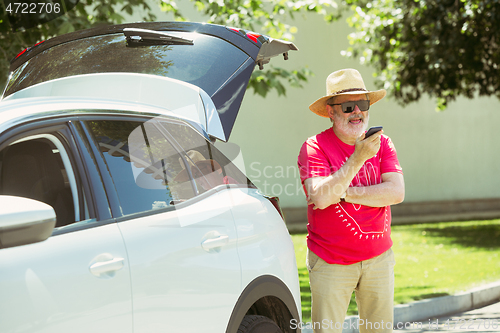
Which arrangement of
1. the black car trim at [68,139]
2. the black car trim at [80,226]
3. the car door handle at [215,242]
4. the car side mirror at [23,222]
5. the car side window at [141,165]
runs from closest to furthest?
the car side mirror at [23,222], the black car trim at [80,226], the black car trim at [68,139], the car side window at [141,165], the car door handle at [215,242]

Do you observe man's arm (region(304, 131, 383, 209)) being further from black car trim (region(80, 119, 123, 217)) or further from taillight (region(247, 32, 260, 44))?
black car trim (region(80, 119, 123, 217))

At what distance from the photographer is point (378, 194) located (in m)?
3.19

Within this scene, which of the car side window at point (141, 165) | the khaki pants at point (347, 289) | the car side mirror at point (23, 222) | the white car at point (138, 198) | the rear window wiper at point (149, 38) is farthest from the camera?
the rear window wiper at point (149, 38)

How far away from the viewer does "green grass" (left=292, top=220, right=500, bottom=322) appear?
684 centimetres

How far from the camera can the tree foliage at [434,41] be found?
11.4m

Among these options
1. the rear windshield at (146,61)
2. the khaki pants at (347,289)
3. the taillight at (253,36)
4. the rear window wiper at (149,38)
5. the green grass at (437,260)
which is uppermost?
the rear window wiper at (149,38)

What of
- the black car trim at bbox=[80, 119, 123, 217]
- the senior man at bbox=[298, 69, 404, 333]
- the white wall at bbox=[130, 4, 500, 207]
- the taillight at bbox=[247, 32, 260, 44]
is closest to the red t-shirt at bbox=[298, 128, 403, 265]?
the senior man at bbox=[298, 69, 404, 333]

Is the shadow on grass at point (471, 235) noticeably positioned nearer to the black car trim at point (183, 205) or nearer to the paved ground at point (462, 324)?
the paved ground at point (462, 324)

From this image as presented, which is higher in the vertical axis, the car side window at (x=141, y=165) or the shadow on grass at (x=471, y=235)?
the car side window at (x=141, y=165)

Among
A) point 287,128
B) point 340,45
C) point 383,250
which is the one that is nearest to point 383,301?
point 383,250

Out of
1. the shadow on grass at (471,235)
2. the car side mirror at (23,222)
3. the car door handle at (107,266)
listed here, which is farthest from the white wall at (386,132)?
the car side mirror at (23,222)

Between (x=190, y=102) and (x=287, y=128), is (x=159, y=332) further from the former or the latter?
(x=287, y=128)

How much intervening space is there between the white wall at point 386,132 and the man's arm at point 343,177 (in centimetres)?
1051

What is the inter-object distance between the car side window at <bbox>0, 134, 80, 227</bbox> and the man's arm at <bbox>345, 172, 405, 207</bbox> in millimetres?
1592
